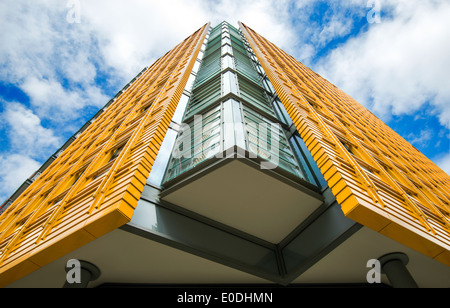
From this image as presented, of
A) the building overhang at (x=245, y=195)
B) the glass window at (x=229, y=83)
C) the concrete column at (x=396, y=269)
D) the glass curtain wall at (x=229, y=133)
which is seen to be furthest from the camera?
the glass window at (x=229, y=83)

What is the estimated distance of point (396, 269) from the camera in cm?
553

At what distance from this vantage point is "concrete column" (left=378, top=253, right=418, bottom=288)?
5.25 meters

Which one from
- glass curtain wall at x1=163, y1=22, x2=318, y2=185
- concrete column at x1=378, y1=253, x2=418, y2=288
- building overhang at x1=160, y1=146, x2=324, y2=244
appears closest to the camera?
concrete column at x1=378, y1=253, x2=418, y2=288

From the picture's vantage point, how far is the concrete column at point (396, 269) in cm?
525

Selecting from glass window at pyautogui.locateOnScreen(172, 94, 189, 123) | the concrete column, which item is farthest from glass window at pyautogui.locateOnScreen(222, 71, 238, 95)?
the concrete column

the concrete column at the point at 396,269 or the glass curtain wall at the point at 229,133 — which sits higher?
the glass curtain wall at the point at 229,133

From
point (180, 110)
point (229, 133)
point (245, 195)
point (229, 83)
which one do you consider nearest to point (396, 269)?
point (245, 195)

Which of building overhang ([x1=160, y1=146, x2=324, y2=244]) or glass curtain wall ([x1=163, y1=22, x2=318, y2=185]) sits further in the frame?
glass curtain wall ([x1=163, y1=22, x2=318, y2=185])

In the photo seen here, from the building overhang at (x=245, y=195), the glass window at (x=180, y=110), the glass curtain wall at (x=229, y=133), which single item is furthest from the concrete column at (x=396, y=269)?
the glass window at (x=180, y=110)

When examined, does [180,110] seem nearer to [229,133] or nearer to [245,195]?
[229,133]

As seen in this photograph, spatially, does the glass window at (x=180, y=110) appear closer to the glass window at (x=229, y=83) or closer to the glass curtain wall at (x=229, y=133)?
the glass curtain wall at (x=229, y=133)

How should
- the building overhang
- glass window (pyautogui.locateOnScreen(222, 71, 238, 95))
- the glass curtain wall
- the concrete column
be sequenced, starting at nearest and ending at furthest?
the concrete column
the building overhang
the glass curtain wall
glass window (pyautogui.locateOnScreen(222, 71, 238, 95))

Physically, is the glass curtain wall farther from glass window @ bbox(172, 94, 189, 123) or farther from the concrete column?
the concrete column
